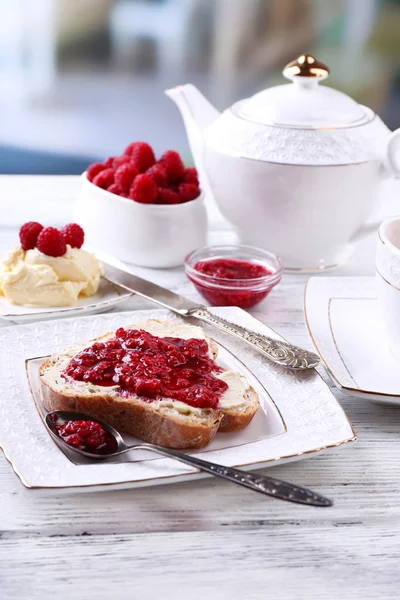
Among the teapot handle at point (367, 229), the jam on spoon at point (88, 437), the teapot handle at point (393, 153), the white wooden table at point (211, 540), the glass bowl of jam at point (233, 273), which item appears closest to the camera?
the white wooden table at point (211, 540)

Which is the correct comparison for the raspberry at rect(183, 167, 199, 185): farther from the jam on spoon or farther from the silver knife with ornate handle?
the jam on spoon

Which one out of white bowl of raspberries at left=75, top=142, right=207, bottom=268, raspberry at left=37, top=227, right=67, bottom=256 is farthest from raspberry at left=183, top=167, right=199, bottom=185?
raspberry at left=37, top=227, right=67, bottom=256

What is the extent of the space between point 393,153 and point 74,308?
31.1 inches

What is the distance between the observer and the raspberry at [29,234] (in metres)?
1.60

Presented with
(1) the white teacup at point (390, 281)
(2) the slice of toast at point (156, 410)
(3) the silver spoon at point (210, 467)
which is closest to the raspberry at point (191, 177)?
(1) the white teacup at point (390, 281)

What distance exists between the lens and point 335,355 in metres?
1.31

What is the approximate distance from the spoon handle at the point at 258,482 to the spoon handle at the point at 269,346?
12.8 inches

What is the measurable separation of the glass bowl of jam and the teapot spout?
0.25 metres

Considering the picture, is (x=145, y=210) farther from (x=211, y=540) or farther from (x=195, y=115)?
(x=211, y=540)

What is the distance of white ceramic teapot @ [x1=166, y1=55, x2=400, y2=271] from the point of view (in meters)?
1.71

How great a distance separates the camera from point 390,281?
1.28 metres

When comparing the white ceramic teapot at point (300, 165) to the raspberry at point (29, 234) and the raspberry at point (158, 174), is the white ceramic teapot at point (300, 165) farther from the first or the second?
the raspberry at point (29, 234)

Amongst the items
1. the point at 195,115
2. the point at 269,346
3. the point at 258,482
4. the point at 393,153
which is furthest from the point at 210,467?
the point at 195,115

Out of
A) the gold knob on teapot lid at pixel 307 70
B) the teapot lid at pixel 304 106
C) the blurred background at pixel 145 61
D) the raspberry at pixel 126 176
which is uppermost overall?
the gold knob on teapot lid at pixel 307 70
